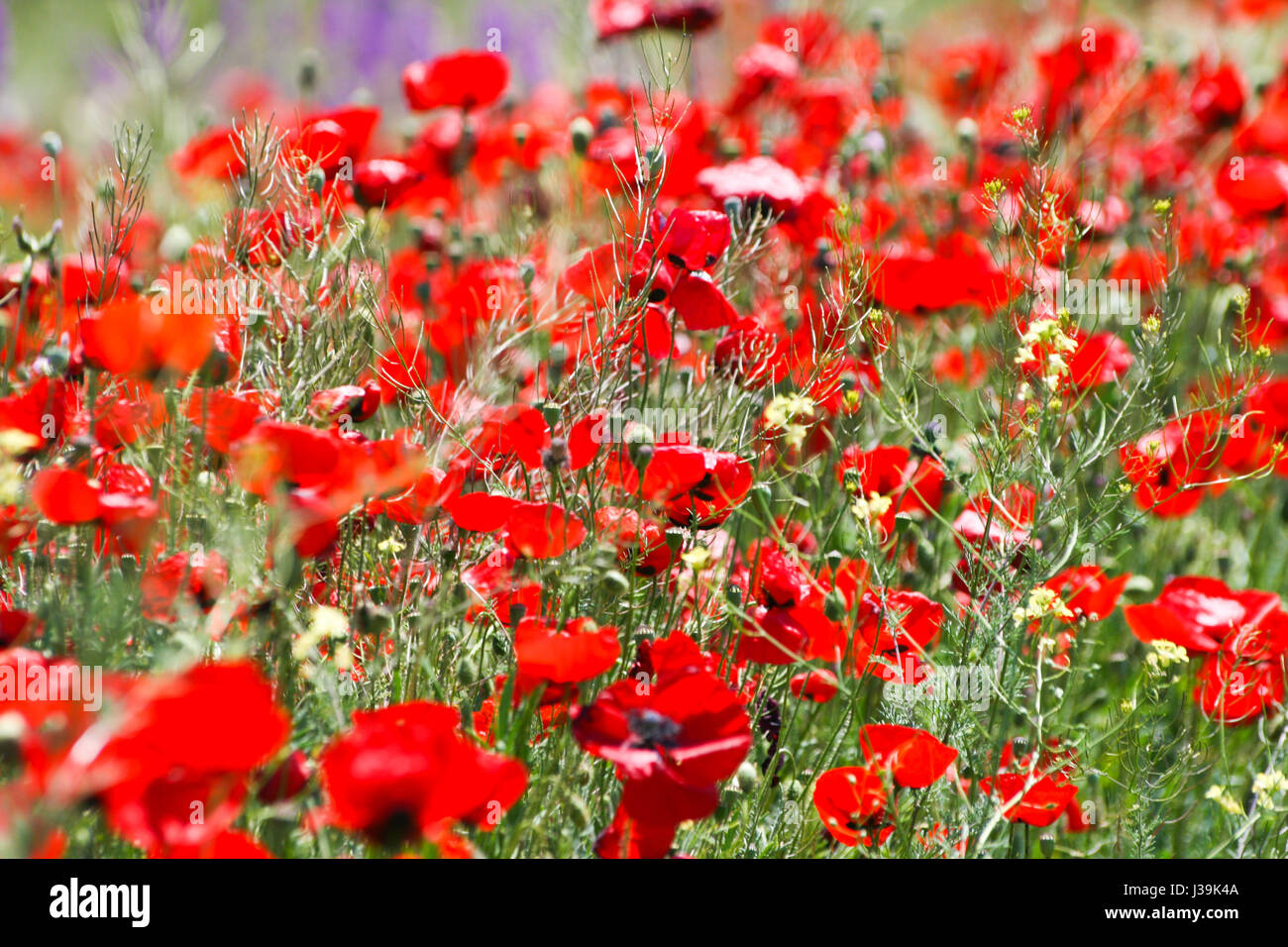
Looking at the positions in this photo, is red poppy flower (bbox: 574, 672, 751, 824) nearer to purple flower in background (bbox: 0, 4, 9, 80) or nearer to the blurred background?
the blurred background

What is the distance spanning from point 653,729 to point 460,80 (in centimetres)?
153

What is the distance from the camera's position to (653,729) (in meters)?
1.01

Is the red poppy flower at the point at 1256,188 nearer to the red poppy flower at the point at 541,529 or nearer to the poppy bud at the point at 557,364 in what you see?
the poppy bud at the point at 557,364

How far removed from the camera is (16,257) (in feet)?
6.55

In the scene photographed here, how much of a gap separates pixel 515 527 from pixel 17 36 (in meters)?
7.93

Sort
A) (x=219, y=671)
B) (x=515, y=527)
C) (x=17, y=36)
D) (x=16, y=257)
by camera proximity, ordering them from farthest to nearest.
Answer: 1. (x=17, y=36)
2. (x=16, y=257)
3. (x=515, y=527)
4. (x=219, y=671)

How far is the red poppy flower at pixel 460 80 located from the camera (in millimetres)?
2145

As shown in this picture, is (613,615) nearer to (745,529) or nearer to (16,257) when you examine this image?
(745,529)

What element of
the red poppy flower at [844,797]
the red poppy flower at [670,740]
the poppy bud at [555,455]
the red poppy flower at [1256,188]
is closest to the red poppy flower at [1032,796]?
the red poppy flower at [844,797]

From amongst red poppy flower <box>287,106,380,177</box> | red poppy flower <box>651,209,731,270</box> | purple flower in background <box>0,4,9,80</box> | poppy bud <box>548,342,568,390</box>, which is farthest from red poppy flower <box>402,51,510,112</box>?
purple flower in background <box>0,4,9,80</box>

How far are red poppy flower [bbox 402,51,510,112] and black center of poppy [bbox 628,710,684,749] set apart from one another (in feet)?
4.94

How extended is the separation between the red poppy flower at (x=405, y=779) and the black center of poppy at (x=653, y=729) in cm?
19

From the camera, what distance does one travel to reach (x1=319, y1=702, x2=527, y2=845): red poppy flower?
767mm
